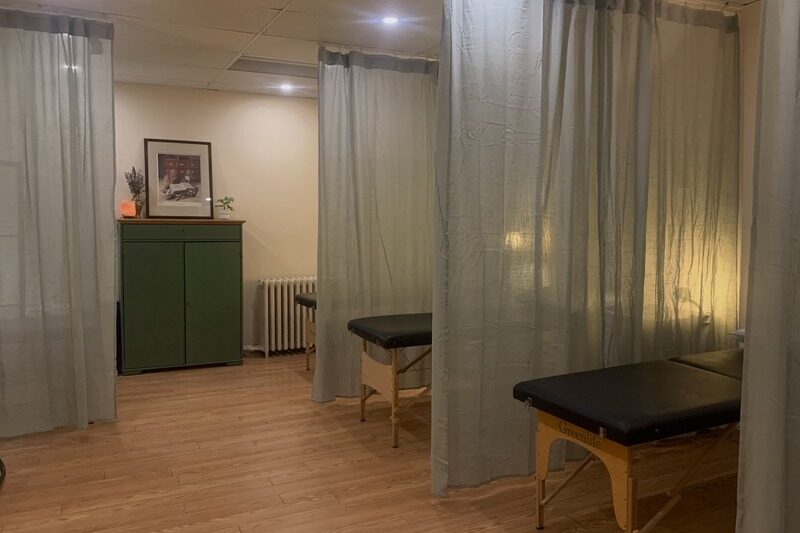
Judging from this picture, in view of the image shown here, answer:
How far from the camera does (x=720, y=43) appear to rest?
131 inches

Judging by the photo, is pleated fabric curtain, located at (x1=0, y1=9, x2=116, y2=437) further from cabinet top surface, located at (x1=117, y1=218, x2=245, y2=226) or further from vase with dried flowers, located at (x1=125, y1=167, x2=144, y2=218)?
vase with dried flowers, located at (x1=125, y1=167, x2=144, y2=218)

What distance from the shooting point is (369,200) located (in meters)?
4.20

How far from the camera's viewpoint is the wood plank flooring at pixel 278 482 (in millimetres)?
2570

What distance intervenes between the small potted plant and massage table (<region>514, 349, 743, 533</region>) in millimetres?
3712

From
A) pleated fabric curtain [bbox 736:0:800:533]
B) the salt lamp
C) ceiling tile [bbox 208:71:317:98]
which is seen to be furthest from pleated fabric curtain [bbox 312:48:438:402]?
pleated fabric curtain [bbox 736:0:800:533]

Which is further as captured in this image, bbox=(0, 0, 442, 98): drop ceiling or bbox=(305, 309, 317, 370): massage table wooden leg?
bbox=(305, 309, 317, 370): massage table wooden leg

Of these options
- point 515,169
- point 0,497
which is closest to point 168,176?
point 0,497

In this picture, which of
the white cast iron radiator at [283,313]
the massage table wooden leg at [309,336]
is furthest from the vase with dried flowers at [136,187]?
the massage table wooden leg at [309,336]

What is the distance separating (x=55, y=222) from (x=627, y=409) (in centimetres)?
313

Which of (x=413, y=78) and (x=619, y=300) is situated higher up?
(x=413, y=78)

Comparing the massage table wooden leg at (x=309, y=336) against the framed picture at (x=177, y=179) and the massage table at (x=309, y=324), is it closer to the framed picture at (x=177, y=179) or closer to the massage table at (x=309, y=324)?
the massage table at (x=309, y=324)

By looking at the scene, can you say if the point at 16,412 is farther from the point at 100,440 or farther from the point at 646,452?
the point at 646,452

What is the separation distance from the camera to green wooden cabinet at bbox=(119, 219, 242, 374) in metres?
4.86

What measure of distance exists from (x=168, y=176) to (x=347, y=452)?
309 centimetres
